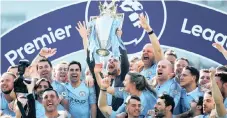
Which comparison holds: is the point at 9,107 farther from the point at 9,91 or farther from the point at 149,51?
the point at 149,51

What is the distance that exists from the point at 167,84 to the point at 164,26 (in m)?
0.46

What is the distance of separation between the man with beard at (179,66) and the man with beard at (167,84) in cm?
3

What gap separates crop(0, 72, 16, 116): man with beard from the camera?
7848 mm

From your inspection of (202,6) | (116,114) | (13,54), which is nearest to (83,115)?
(116,114)

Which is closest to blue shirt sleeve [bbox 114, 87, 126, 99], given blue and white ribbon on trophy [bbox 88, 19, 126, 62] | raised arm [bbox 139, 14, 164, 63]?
blue and white ribbon on trophy [bbox 88, 19, 126, 62]

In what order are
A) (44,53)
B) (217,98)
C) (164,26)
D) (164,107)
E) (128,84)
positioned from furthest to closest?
(44,53) < (164,26) < (128,84) < (164,107) < (217,98)

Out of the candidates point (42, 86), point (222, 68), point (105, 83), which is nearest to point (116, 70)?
point (105, 83)

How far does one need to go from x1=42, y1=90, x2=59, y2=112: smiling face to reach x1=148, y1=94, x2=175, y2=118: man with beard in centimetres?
76

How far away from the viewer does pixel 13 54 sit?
8.01m

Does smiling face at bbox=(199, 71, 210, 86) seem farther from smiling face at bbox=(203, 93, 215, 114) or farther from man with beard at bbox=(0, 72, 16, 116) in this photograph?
man with beard at bbox=(0, 72, 16, 116)

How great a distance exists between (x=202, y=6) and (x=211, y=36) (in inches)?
9.6

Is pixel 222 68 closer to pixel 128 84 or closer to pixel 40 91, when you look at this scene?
pixel 128 84

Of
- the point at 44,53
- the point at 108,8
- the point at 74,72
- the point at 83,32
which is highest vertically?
the point at 108,8

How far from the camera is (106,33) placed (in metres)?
7.76
